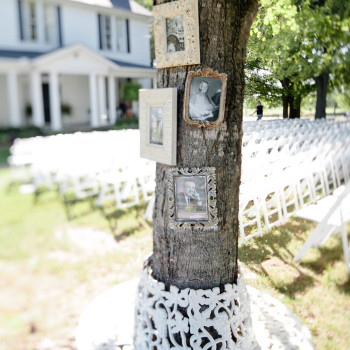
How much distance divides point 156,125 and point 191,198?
0.39m

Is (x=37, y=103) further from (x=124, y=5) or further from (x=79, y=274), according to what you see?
(x=124, y=5)

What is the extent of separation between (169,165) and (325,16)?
1.11m

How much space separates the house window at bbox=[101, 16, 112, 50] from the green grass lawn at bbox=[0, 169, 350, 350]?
6.21 m

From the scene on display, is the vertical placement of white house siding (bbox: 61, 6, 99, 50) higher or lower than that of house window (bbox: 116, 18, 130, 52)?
lower

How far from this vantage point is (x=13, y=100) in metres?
2.13

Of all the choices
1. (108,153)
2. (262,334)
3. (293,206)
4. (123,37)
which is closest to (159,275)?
(262,334)

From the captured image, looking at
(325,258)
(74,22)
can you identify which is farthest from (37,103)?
(74,22)

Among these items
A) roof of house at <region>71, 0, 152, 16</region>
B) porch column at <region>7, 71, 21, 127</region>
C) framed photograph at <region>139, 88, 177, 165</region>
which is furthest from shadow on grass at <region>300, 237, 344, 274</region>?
roof of house at <region>71, 0, 152, 16</region>

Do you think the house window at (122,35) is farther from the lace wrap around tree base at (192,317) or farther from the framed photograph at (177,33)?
the lace wrap around tree base at (192,317)

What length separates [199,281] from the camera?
5.75 feet

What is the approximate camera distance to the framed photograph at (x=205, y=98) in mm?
1525

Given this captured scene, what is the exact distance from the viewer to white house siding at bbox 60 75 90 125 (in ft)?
12.8

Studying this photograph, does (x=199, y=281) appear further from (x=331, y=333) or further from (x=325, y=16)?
(x=325, y=16)

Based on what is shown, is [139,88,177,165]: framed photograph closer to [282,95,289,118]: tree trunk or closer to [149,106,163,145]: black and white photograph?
[149,106,163,145]: black and white photograph
